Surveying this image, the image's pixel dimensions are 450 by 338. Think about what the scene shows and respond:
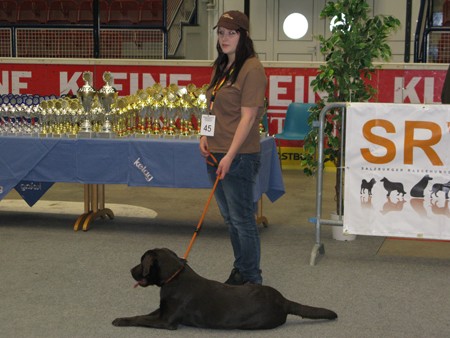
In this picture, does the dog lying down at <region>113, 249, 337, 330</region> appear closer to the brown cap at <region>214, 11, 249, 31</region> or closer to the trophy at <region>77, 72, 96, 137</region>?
the brown cap at <region>214, 11, 249, 31</region>

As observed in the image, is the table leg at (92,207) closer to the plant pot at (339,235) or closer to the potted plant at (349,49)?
the potted plant at (349,49)

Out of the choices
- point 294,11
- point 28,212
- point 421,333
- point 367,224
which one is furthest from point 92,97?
point 294,11

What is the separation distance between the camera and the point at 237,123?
3986 mm

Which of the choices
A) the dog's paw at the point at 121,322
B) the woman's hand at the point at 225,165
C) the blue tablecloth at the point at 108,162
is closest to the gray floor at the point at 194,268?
the dog's paw at the point at 121,322

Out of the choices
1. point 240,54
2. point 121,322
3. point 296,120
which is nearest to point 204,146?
point 240,54

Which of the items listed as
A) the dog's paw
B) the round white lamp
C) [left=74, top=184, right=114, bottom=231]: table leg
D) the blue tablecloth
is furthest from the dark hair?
the round white lamp

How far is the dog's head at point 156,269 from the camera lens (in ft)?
11.6

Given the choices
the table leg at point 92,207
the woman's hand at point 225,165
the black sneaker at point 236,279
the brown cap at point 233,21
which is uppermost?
the brown cap at point 233,21

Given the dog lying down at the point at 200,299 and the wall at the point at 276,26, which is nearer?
the dog lying down at the point at 200,299

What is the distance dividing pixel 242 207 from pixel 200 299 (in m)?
0.64

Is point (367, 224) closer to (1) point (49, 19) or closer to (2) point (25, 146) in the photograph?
(2) point (25, 146)

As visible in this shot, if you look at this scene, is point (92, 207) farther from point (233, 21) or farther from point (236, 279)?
point (233, 21)

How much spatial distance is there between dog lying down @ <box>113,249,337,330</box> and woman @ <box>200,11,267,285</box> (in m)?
0.54

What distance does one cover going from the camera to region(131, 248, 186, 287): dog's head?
353 centimetres
